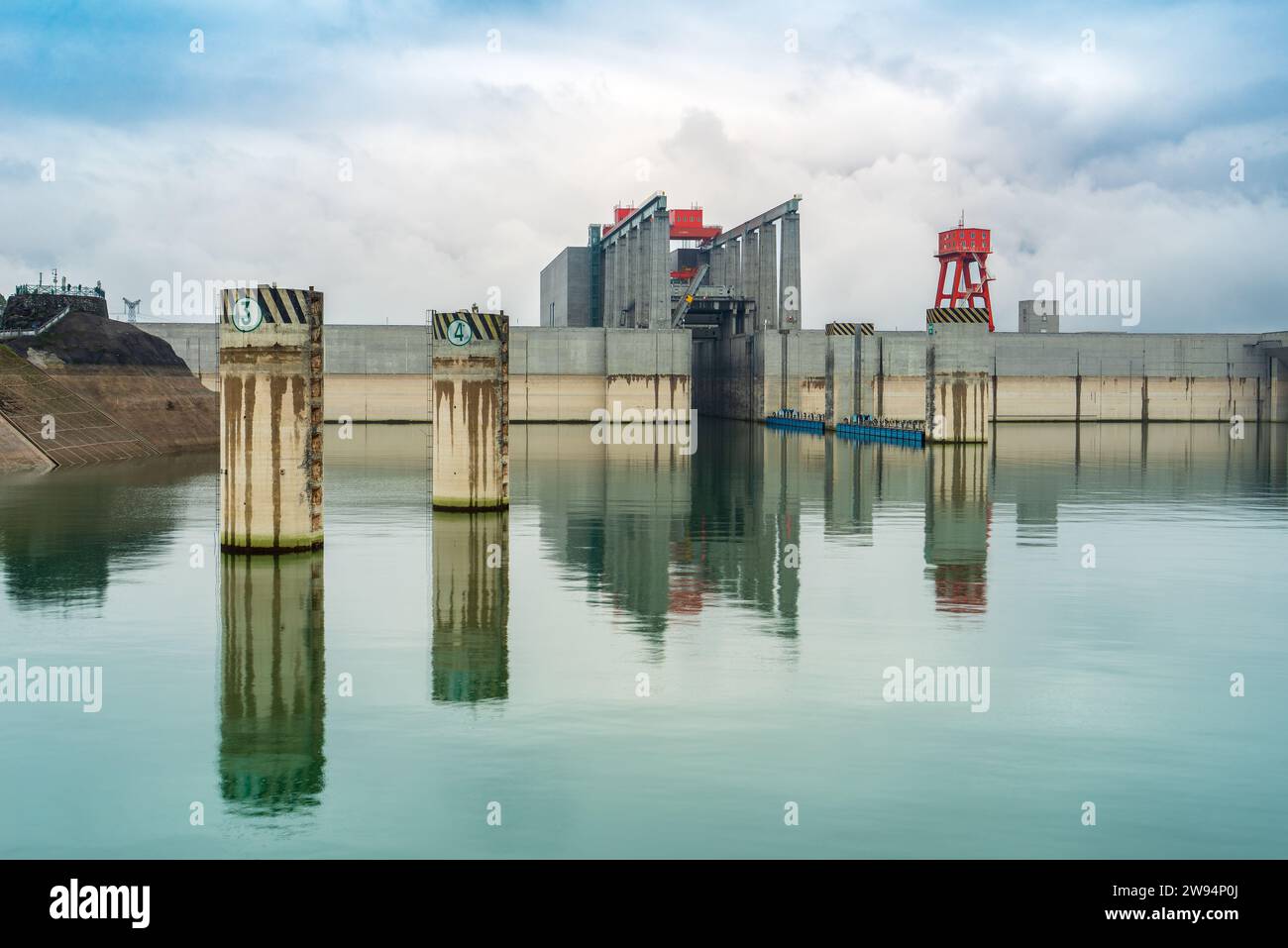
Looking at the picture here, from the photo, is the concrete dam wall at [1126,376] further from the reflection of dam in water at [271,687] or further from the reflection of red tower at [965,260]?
the reflection of dam in water at [271,687]

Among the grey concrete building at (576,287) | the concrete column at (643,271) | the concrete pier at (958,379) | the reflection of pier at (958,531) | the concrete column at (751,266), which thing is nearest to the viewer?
the reflection of pier at (958,531)

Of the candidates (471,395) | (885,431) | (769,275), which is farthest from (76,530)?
(769,275)

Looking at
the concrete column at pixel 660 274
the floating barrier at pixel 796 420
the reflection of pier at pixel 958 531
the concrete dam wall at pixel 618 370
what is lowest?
the reflection of pier at pixel 958 531

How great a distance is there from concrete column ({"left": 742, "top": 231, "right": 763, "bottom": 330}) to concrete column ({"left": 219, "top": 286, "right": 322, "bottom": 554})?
8174 cm

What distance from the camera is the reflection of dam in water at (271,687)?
43.5ft

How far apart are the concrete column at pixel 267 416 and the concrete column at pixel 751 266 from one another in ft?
268

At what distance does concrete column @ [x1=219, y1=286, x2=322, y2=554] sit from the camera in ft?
88.2

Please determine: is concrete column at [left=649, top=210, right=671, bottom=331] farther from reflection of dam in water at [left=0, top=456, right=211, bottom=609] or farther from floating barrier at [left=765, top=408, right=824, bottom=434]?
reflection of dam in water at [left=0, top=456, right=211, bottom=609]

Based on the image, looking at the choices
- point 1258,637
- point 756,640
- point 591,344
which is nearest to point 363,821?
point 756,640

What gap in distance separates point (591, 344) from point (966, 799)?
94601 mm

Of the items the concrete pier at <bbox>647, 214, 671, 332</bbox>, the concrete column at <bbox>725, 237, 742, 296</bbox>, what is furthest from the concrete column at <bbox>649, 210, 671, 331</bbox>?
the concrete column at <bbox>725, 237, 742, 296</bbox>

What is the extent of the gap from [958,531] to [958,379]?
1581 inches

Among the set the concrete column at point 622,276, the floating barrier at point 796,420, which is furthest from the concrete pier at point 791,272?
the concrete column at point 622,276

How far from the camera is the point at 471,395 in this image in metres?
34.2
